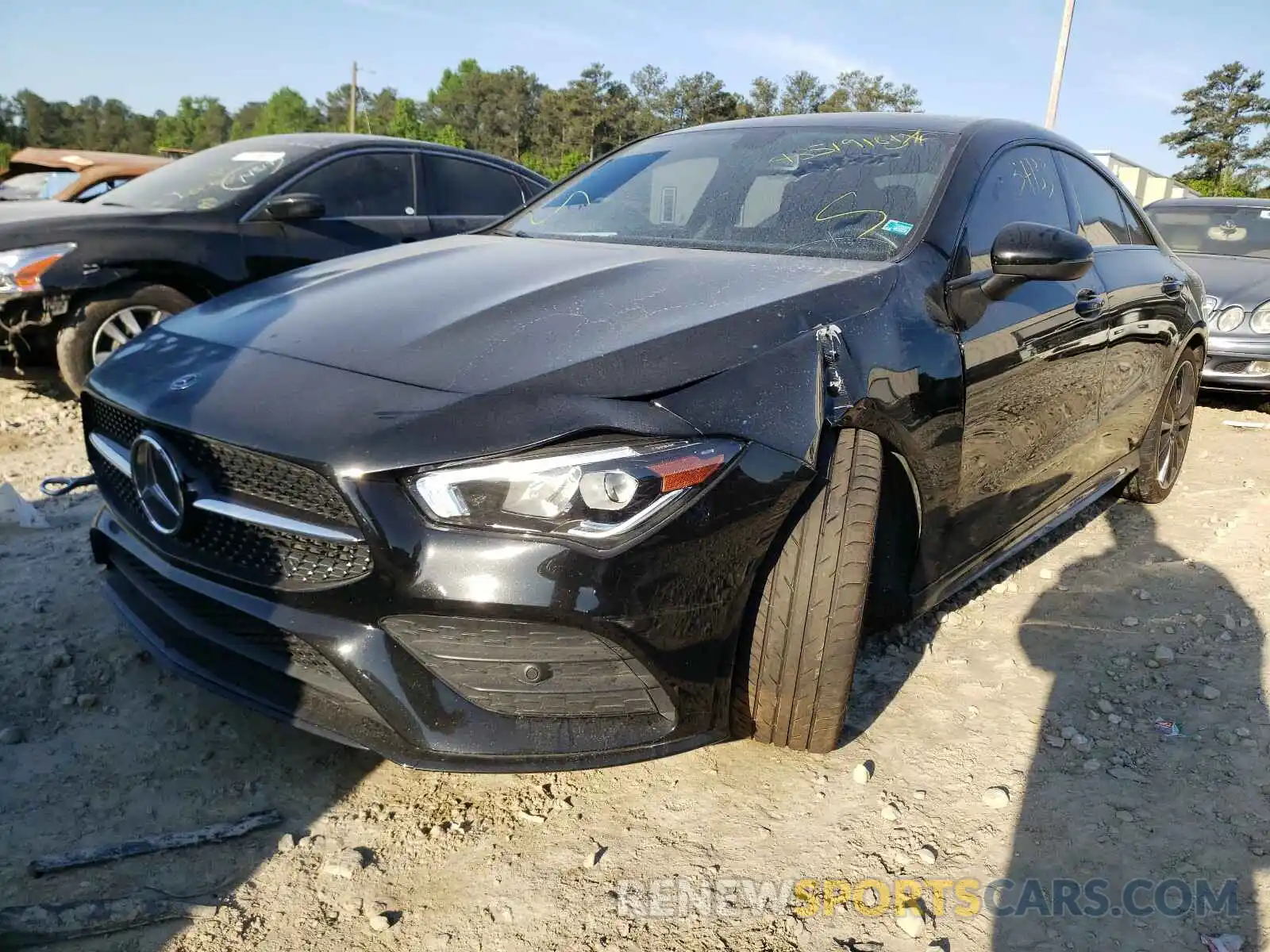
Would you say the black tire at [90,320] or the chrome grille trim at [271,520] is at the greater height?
the chrome grille trim at [271,520]

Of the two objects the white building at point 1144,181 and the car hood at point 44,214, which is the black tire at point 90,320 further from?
the white building at point 1144,181

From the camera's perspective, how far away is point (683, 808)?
211cm

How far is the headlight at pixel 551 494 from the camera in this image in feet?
5.52

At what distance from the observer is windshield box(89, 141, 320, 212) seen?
530 cm

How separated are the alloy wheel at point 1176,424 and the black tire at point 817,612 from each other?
278cm

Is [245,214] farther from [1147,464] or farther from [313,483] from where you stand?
[1147,464]

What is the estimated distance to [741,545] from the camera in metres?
1.85

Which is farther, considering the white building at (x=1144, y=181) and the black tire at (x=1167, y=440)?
the white building at (x=1144, y=181)

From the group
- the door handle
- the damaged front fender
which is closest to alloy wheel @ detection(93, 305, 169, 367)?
the damaged front fender

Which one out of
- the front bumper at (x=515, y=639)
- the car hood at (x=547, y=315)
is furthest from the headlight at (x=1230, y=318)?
the front bumper at (x=515, y=639)

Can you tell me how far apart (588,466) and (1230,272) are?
22.4 feet

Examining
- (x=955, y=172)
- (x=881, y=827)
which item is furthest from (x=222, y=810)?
(x=955, y=172)

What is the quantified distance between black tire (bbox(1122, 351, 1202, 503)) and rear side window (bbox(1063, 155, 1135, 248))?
750 millimetres

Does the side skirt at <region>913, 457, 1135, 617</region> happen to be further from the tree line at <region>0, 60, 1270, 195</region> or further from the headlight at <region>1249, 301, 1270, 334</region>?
the tree line at <region>0, 60, 1270, 195</region>
